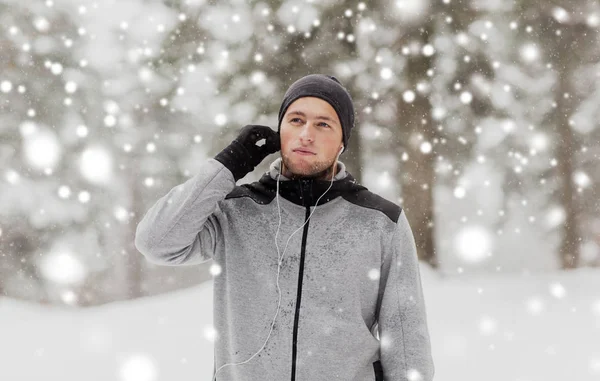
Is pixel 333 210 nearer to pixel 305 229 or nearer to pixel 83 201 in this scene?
pixel 305 229

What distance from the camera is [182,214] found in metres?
1.80

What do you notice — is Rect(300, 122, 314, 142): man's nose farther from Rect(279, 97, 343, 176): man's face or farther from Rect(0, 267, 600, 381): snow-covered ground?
Rect(0, 267, 600, 381): snow-covered ground

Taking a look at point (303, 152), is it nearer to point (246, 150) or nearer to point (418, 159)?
point (246, 150)

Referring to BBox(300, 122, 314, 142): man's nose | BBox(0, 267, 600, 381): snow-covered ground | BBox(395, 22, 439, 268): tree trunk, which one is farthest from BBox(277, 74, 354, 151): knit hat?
BBox(395, 22, 439, 268): tree trunk

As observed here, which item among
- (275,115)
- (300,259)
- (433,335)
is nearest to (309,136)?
(300,259)

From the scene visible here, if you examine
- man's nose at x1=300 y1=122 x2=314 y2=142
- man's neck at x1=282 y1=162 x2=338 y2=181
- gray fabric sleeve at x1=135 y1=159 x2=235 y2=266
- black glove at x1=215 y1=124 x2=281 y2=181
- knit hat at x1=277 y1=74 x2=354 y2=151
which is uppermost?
knit hat at x1=277 y1=74 x2=354 y2=151

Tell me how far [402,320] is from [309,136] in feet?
2.86

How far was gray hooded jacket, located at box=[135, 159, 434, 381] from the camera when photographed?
185cm

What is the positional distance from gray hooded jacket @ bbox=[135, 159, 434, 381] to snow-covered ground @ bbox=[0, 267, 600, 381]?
265 centimetres

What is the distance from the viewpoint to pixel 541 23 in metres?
7.19

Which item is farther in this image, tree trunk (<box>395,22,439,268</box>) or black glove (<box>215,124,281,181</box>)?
tree trunk (<box>395,22,439,268</box>)

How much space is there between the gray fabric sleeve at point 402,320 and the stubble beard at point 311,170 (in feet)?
1.38

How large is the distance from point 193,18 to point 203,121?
64.0 inches

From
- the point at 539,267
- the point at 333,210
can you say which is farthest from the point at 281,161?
the point at 539,267
